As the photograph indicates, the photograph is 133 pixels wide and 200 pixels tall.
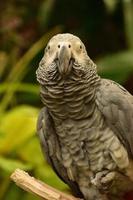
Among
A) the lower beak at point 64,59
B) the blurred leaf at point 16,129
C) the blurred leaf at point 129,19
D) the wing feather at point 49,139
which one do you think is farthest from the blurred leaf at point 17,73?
the lower beak at point 64,59

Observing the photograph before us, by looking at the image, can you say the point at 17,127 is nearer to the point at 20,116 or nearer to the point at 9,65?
the point at 20,116

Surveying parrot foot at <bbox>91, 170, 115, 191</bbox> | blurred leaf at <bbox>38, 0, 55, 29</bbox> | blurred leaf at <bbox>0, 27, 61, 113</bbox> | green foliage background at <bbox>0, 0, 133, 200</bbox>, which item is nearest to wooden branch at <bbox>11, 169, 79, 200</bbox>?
parrot foot at <bbox>91, 170, 115, 191</bbox>

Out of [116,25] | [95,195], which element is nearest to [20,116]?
[95,195]

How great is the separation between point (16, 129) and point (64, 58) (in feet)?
2.95

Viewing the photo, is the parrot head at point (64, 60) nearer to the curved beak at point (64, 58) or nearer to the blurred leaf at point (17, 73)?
the curved beak at point (64, 58)

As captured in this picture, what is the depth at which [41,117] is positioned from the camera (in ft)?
4.97

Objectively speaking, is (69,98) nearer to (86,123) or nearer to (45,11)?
(86,123)

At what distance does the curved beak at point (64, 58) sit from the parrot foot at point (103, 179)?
1.06ft

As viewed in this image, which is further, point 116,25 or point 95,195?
point 116,25

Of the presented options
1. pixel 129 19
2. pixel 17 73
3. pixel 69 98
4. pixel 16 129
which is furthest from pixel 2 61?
pixel 69 98

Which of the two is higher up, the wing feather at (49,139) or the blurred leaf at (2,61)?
the blurred leaf at (2,61)

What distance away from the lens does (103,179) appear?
143 centimetres

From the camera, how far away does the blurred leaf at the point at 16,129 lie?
6.91 feet

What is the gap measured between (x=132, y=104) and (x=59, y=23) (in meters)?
1.64
